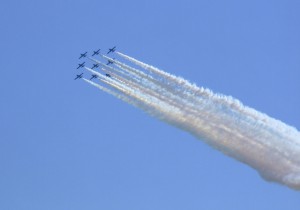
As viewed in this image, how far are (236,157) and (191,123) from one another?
223 inches

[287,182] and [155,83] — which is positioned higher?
[155,83]

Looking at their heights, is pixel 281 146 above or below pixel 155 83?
below

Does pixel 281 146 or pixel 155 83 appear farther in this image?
pixel 155 83

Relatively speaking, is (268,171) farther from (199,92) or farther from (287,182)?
(199,92)

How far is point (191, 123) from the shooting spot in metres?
80.2

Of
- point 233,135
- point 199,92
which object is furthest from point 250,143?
point 199,92

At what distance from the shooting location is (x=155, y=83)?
83750mm

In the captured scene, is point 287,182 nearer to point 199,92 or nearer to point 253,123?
point 253,123

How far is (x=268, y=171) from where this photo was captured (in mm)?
76750

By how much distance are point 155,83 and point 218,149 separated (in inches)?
403

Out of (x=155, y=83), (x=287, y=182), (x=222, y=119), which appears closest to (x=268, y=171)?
(x=287, y=182)

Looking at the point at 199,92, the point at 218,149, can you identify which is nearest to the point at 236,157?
the point at 218,149

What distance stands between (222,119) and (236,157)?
3981 mm

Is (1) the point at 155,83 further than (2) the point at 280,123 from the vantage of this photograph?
Yes
